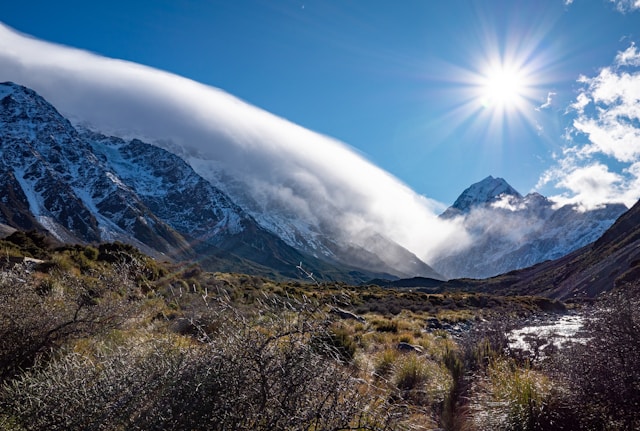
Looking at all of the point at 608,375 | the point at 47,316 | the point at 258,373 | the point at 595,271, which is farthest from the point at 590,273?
the point at 47,316

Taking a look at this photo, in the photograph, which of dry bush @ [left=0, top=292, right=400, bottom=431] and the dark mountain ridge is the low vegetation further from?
the dark mountain ridge

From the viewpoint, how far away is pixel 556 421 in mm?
5094

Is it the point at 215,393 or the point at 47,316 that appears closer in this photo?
the point at 215,393

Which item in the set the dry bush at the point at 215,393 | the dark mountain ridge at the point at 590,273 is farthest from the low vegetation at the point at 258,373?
the dark mountain ridge at the point at 590,273

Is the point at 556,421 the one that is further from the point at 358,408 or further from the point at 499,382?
the point at 358,408

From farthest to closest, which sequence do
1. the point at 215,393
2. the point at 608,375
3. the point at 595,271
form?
the point at 595,271, the point at 608,375, the point at 215,393

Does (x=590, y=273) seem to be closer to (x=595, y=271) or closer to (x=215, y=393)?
(x=595, y=271)

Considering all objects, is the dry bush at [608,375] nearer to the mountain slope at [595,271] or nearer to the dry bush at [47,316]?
the mountain slope at [595,271]

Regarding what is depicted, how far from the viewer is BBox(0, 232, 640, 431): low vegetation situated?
290 centimetres

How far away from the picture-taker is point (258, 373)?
2.98 metres

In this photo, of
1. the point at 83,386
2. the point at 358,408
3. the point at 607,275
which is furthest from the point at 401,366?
the point at 607,275

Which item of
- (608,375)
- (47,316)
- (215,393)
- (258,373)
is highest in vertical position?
(608,375)

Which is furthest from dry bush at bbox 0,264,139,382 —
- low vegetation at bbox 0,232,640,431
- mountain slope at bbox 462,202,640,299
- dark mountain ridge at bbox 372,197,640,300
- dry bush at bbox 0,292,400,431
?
mountain slope at bbox 462,202,640,299

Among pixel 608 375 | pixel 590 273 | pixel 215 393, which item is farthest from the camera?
pixel 590 273
